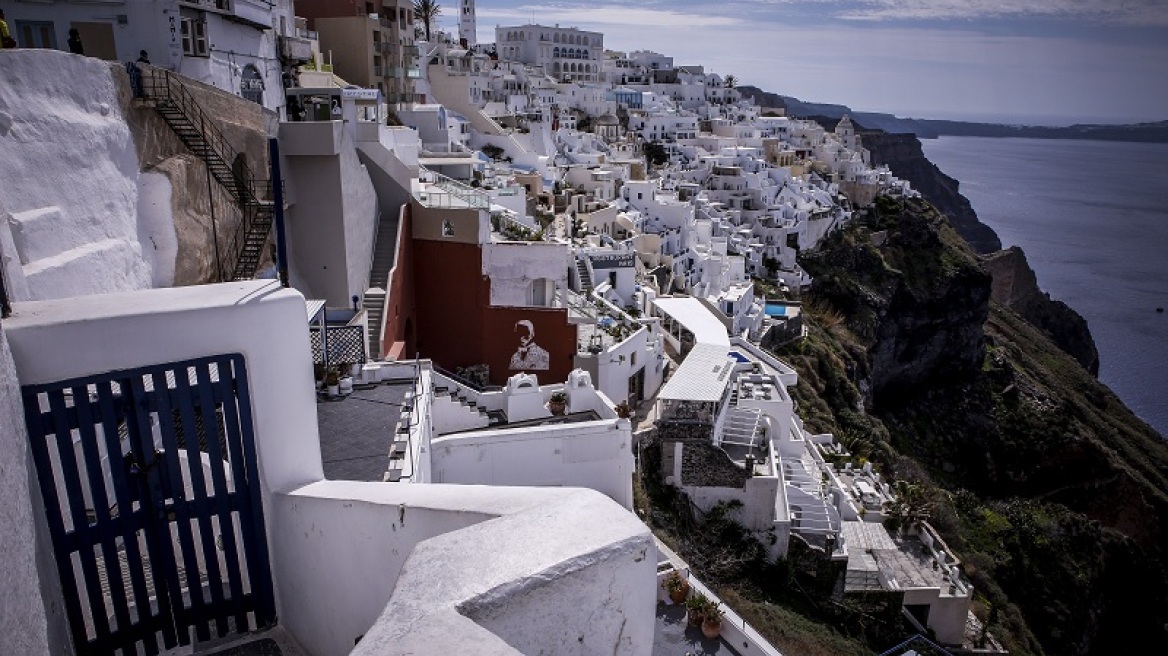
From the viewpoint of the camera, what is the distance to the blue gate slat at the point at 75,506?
4.34 m

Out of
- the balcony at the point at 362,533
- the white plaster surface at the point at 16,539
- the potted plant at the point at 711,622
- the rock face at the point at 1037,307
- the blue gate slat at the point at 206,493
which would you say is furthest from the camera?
the rock face at the point at 1037,307

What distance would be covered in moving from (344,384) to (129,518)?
7617 millimetres

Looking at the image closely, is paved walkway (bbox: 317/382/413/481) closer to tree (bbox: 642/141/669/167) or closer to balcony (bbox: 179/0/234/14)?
balcony (bbox: 179/0/234/14)

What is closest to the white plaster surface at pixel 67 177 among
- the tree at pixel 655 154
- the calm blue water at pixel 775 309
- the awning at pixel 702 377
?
the awning at pixel 702 377

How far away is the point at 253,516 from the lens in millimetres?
5230

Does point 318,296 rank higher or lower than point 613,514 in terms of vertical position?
lower

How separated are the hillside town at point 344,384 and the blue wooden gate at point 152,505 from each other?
2cm

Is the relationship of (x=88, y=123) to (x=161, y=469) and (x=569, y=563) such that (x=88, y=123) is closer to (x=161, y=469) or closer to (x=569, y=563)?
(x=161, y=469)

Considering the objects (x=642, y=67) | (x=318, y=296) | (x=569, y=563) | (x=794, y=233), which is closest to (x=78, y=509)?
(x=569, y=563)

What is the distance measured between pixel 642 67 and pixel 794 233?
148 feet

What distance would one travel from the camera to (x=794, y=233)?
191 feet

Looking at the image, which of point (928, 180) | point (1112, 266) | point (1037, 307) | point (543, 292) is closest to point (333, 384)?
point (543, 292)

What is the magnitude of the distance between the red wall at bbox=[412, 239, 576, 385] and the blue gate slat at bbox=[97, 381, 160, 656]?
15974 millimetres

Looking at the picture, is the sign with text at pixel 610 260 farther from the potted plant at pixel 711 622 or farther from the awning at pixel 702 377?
the potted plant at pixel 711 622
